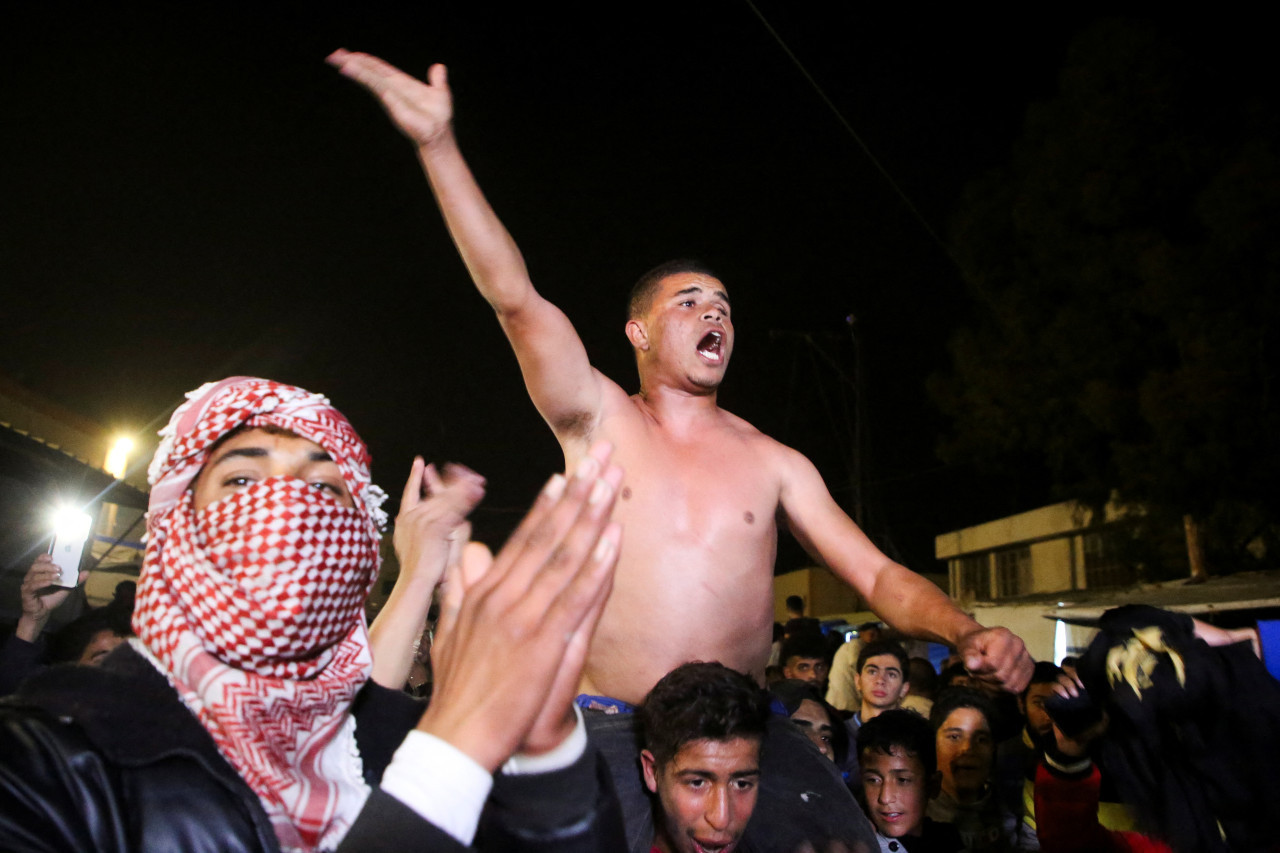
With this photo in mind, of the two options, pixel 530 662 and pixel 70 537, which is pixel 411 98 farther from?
pixel 70 537

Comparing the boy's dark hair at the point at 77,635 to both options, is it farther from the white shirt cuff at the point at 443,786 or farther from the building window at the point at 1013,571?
the building window at the point at 1013,571

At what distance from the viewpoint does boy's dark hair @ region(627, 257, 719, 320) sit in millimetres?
3814

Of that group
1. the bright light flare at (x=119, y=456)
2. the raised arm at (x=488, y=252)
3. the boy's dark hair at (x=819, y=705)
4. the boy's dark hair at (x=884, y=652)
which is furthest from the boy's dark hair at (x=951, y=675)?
the bright light flare at (x=119, y=456)

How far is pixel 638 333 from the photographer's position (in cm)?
385

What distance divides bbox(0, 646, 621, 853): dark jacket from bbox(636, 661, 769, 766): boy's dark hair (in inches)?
64.4

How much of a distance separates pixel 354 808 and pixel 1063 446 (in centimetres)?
1945

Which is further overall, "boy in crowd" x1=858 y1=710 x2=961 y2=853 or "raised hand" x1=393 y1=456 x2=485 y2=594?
"boy in crowd" x1=858 y1=710 x2=961 y2=853

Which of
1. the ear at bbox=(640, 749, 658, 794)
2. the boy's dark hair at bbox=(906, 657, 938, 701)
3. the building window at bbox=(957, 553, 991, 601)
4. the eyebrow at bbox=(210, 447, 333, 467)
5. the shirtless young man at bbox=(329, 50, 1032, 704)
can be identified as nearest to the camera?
the eyebrow at bbox=(210, 447, 333, 467)

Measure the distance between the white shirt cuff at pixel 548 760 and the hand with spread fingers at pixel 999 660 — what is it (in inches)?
58.7

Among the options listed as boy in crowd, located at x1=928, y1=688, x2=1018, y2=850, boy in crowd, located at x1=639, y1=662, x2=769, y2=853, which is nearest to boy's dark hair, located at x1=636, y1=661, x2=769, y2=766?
boy in crowd, located at x1=639, y1=662, x2=769, y2=853

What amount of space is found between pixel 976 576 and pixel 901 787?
27.6 metres

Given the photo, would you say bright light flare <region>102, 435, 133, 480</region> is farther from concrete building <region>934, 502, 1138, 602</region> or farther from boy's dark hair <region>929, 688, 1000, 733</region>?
boy's dark hair <region>929, 688, 1000, 733</region>

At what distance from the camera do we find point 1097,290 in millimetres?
17953

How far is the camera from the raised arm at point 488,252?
93.6 inches
